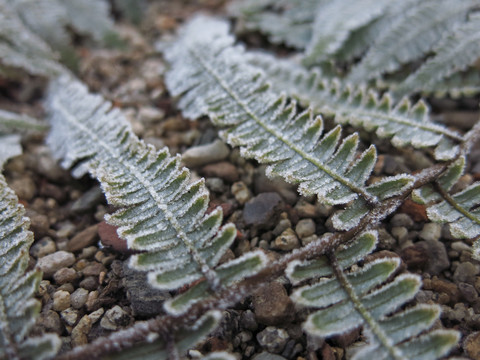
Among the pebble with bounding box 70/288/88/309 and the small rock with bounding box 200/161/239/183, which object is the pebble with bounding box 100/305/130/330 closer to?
the pebble with bounding box 70/288/88/309

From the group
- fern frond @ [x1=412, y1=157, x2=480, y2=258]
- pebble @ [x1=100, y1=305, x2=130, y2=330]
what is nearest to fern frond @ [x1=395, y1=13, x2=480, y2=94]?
fern frond @ [x1=412, y1=157, x2=480, y2=258]

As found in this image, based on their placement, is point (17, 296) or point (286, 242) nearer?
point (17, 296)

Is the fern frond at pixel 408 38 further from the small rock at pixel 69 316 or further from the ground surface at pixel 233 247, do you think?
the small rock at pixel 69 316

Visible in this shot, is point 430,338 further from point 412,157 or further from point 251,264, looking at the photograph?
point 412,157

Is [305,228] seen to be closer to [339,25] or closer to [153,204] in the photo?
[153,204]

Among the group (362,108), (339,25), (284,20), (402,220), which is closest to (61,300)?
(402,220)

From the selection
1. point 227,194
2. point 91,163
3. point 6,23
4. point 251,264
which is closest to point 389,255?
point 251,264
